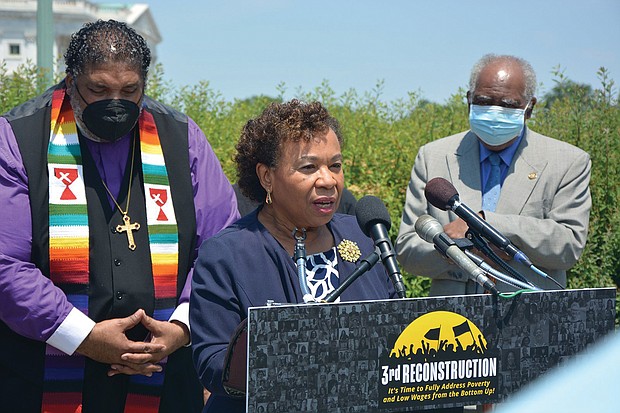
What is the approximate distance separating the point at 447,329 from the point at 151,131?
204cm

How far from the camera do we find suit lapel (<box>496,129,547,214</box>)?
4.38 m

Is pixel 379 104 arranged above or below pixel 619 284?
above

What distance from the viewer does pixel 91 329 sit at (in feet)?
11.6

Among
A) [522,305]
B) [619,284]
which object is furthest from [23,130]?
[619,284]

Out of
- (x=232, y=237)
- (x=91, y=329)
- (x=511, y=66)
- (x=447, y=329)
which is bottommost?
(x=91, y=329)

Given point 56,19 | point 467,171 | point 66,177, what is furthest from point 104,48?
point 56,19

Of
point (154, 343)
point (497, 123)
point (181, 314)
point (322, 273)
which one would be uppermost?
point (497, 123)

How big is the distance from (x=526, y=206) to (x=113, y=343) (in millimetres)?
2172

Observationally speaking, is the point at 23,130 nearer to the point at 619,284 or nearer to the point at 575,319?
the point at 575,319

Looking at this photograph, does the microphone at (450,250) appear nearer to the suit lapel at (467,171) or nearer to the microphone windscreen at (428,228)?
the microphone windscreen at (428,228)

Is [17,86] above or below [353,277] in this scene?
above

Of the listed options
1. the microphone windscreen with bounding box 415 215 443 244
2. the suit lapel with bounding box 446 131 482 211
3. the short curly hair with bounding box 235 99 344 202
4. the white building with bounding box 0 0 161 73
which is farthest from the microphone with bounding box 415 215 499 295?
the white building with bounding box 0 0 161 73

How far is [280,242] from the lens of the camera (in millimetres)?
3148

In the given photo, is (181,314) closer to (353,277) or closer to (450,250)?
(353,277)
